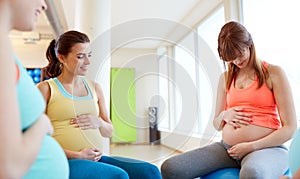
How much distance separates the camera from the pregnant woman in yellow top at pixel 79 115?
3.48ft

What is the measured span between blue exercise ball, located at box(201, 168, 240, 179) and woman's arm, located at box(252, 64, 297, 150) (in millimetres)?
146

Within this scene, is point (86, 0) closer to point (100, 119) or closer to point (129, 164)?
point (100, 119)

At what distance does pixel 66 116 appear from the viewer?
1156 mm

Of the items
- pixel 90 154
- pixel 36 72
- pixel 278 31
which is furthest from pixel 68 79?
pixel 36 72

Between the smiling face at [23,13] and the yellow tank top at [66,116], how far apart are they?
0.63 meters

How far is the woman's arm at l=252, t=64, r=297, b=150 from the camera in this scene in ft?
3.87

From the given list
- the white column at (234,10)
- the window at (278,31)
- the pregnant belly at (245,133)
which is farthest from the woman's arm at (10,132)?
the white column at (234,10)

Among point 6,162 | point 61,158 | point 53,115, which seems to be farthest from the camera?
point 53,115

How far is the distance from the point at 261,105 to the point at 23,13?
1112mm

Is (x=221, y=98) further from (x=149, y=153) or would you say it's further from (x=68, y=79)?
(x=68, y=79)

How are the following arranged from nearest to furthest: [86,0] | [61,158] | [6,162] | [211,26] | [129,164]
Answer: [6,162] < [61,158] < [129,164] < [86,0] < [211,26]

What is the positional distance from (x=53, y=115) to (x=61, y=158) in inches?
21.5

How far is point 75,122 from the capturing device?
1169 mm

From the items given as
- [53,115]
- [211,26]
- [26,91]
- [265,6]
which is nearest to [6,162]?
[26,91]
